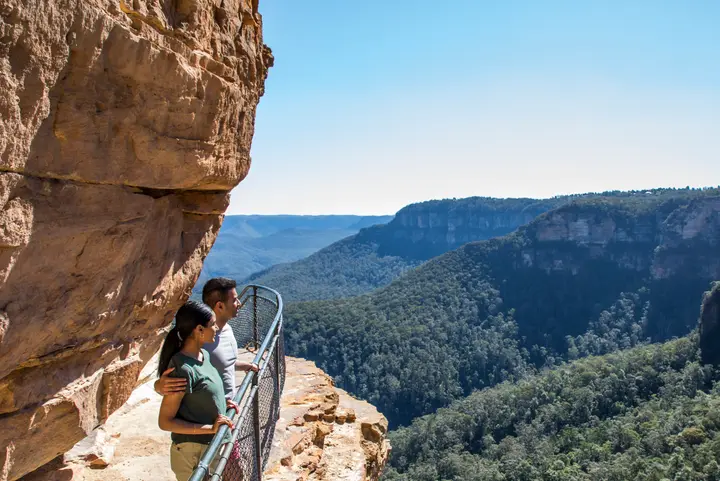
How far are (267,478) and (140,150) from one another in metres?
3.26

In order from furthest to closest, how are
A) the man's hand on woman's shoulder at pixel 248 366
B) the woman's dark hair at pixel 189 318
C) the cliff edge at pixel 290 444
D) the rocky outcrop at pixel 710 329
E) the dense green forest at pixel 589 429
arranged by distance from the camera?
A: the rocky outcrop at pixel 710 329 → the dense green forest at pixel 589 429 → the cliff edge at pixel 290 444 → the man's hand on woman's shoulder at pixel 248 366 → the woman's dark hair at pixel 189 318

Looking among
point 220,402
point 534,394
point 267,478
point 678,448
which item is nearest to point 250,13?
point 220,402

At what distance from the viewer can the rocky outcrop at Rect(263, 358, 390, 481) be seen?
17.4 feet

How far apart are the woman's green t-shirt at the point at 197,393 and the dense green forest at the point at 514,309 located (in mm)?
56592

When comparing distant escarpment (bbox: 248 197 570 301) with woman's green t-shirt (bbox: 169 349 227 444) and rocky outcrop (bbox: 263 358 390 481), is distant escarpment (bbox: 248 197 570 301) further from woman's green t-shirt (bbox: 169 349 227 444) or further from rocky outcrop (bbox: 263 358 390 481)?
woman's green t-shirt (bbox: 169 349 227 444)

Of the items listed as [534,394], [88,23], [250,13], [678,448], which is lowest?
[534,394]

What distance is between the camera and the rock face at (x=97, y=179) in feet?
8.01

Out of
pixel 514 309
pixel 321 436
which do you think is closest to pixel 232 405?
pixel 321 436

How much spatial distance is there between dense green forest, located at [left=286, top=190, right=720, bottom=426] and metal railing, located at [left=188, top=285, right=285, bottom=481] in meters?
54.3

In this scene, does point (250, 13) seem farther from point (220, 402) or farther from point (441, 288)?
point (441, 288)

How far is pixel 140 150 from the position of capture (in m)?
3.12

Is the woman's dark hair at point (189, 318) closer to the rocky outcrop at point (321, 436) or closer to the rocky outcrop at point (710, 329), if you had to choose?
the rocky outcrop at point (321, 436)

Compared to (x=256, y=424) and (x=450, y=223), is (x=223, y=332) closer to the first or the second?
(x=256, y=424)

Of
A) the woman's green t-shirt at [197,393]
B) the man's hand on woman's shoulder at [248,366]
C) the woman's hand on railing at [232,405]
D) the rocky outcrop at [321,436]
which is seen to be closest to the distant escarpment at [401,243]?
the rocky outcrop at [321,436]
